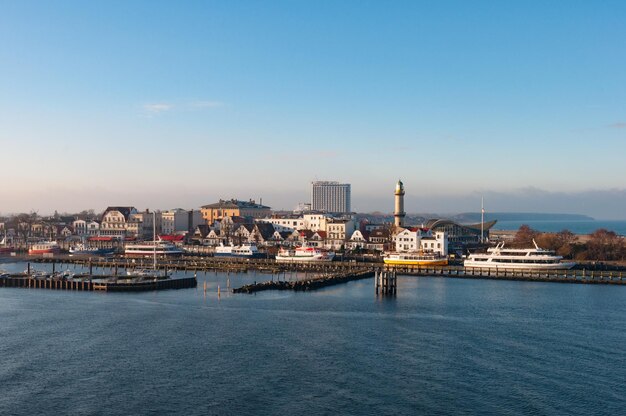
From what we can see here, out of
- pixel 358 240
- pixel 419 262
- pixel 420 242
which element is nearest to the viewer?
pixel 419 262

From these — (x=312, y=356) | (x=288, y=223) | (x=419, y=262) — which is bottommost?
(x=312, y=356)

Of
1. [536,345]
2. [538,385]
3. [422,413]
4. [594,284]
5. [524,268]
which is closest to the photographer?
[422,413]

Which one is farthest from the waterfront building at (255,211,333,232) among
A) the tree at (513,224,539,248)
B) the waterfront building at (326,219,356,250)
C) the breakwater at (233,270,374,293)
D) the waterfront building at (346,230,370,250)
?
the breakwater at (233,270,374,293)

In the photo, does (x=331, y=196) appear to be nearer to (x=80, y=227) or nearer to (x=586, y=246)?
(x=80, y=227)

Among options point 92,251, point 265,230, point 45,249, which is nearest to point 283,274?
point 92,251

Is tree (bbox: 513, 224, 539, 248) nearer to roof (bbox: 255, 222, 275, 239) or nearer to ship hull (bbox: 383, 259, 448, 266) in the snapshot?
ship hull (bbox: 383, 259, 448, 266)

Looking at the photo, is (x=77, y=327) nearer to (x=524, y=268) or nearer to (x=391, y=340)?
(x=391, y=340)

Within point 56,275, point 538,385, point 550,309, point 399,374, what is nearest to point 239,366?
point 399,374
